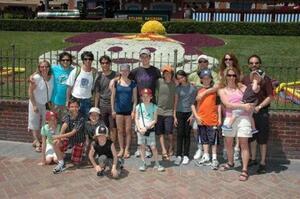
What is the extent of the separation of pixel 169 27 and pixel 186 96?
1850 centimetres

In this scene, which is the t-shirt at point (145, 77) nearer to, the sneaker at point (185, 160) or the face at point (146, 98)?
the face at point (146, 98)

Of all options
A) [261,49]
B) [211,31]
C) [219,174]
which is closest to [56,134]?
[219,174]

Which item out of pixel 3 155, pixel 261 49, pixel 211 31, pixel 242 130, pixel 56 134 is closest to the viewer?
pixel 242 130

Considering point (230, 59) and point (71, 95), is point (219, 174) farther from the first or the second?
point (71, 95)

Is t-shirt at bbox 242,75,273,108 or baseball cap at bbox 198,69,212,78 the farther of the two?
baseball cap at bbox 198,69,212,78

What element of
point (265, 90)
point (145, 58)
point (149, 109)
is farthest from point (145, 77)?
point (265, 90)

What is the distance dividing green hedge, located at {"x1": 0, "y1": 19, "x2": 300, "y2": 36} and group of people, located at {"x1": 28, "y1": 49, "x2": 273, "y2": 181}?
1721 centimetres

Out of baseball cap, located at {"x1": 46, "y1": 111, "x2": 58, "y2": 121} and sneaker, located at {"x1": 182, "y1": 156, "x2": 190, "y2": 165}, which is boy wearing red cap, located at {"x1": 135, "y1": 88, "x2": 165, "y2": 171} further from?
baseball cap, located at {"x1": 46, "y1": 111, "x2": 58, "y2": 121}

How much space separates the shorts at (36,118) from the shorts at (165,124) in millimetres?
2011

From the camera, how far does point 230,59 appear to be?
7035 mm

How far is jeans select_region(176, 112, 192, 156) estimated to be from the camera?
7445 millimetres

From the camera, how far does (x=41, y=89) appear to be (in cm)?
761

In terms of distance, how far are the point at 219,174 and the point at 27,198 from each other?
289cm

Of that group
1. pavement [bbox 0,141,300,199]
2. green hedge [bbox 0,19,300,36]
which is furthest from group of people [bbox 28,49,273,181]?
green hedge [bbox 0,19,300,36]
